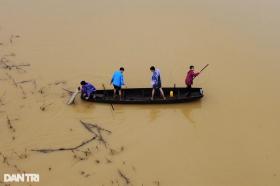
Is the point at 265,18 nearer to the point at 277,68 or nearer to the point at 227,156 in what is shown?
the point at 277,68

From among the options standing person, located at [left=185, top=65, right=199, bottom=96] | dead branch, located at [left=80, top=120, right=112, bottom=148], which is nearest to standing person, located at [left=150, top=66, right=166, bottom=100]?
standing person, located at [left=185, top=65, right=199, bottom=96]

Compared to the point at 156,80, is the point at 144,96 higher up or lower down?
lower down

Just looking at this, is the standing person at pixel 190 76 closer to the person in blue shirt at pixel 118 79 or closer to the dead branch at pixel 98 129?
the person in blue shirt at pixel 118 79

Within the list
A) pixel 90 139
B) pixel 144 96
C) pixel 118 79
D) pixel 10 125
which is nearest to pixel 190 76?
pixel 144 96

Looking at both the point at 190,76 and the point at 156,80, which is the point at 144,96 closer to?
the point at 156,80

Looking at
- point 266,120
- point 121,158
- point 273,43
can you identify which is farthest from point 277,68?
point 121,158

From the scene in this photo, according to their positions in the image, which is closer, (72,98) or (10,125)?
(10,125)
